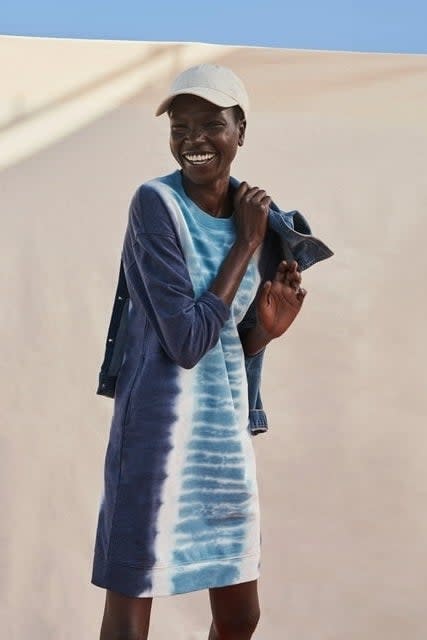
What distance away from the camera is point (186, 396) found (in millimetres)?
1973

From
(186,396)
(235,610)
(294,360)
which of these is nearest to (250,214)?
(186,396)

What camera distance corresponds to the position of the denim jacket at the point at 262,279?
2.05 meters

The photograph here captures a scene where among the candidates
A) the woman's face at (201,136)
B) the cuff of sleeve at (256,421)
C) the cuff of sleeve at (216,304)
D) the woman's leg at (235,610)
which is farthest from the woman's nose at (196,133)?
the woman's leg at (235,610)

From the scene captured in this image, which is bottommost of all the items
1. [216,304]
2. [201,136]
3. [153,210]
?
[216,304]

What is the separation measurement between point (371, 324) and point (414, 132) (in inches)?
19.7

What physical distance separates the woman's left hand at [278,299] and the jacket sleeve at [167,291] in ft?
0.47

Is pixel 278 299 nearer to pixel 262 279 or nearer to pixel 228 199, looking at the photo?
pixel 262 279

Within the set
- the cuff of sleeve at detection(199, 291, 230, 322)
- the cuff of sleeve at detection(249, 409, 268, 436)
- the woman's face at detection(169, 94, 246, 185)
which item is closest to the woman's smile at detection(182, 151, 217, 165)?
the woman's face at detection(169, 94, 246, 185)

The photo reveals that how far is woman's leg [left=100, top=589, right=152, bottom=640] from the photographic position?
1952 mm

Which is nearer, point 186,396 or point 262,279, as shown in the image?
point 186,396

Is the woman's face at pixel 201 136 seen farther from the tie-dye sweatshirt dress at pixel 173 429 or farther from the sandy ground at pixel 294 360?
the sandy ground at pixel 294 360

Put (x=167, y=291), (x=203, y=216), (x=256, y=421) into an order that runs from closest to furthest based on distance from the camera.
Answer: (x=167, y=291), (x=203, y=216), (x=256, y=421)

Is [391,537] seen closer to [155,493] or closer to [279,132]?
[279,132]

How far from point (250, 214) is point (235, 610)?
63 centimetres
